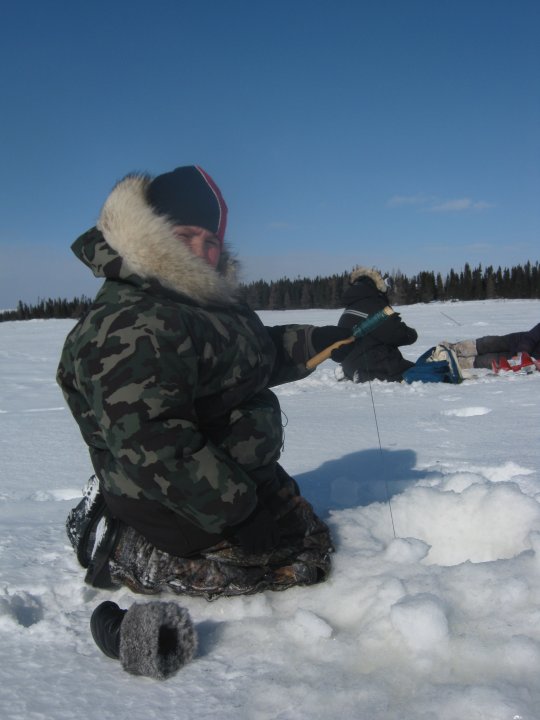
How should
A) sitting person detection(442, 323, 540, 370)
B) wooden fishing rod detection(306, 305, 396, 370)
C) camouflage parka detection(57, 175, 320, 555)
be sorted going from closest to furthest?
camouflage parka detection(57, 175, 320, 555)
wooden fishing rod detection(306, 305, 396, 370)
sitting person detection(442, 323, 540, 370)

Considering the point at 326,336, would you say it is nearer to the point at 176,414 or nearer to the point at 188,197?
the point at 188,197

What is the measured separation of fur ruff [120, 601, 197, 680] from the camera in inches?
57.9

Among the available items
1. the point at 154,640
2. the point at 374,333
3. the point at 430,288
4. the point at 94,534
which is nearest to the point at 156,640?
the point at 154,640

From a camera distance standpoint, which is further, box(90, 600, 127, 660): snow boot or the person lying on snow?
the person lying on snow

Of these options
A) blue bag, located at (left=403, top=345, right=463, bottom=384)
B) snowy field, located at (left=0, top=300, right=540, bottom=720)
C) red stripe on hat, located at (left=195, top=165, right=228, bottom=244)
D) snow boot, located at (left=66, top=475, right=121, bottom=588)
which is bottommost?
snowy field, located at (left=0, top=300, right=540, bottom=720)

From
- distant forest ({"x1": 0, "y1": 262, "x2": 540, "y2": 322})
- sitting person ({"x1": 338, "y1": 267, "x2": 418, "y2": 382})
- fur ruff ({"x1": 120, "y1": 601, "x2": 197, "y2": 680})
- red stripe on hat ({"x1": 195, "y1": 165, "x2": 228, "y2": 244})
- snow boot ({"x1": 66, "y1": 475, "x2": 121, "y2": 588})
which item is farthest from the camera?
distant forest ({"x1": 0, "y1": 262, "x2": 540, "y2": 322})

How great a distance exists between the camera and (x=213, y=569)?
1908 mm

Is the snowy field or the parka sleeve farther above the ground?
the parka sleeve

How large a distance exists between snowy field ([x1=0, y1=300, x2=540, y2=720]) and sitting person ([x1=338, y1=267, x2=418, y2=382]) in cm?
322

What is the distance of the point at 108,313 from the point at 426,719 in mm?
1286

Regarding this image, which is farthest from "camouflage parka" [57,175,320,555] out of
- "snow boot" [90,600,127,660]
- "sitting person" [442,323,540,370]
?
"sitting person" [442,323,540,370]

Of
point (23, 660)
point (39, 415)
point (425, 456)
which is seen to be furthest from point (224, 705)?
point (39, 415)

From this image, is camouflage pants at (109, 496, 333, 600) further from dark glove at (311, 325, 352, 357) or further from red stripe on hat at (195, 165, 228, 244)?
red stripe on hat at (195, 165, 228, 244)

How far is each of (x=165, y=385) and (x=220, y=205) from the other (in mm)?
757
